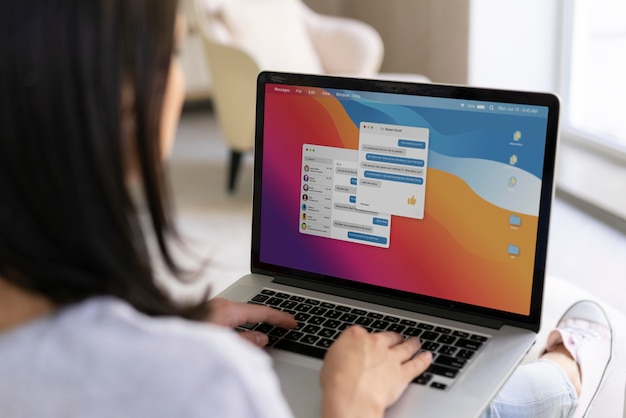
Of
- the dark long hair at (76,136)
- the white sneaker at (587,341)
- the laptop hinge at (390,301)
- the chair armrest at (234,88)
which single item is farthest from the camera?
the chair armrest at (234,88)

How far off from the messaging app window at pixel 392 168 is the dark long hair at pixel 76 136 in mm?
522

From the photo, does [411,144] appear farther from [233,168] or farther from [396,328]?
[233,168]

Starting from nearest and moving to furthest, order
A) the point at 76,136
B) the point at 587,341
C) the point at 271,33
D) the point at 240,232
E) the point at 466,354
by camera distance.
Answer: the point at 76,136
the point at 466,354
the point at 587,341
the point at 240,232
the point at 271,33

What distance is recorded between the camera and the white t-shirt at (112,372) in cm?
56

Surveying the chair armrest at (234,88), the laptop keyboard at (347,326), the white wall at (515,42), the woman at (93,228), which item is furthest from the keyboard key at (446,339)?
the white wall at (515,42)

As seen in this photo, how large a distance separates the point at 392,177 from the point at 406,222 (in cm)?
6

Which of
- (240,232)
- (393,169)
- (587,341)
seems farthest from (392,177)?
(240,232)

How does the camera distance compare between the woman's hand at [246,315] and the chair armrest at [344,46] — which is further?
the chair armrest at [344,46]

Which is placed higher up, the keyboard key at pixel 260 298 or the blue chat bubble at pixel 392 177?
the blue chat bubble at pixel 392 177

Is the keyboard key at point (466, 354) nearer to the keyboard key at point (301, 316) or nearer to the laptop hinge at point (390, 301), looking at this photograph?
the laptop hinge at point (390, 301)

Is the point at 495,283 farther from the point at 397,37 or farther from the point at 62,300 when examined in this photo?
the point at 397,37

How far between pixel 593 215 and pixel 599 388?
1802mm

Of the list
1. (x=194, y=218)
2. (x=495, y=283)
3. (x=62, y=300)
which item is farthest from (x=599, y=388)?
(x=194, y=218)

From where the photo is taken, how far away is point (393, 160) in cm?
106
